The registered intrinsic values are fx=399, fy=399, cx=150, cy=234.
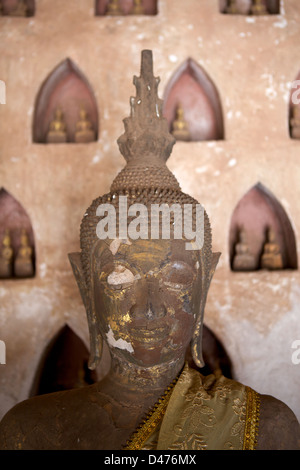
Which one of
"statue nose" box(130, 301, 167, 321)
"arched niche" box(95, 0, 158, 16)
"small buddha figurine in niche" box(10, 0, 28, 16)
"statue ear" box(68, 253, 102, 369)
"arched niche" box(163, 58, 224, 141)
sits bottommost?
"statue ear" box(68, 253, 102, 369)

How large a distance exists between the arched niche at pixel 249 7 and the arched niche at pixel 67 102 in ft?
3.99

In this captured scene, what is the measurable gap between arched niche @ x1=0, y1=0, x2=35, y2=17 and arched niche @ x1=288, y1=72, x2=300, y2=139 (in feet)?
6.60

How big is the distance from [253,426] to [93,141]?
2095 millimetres

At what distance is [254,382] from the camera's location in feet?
8.83

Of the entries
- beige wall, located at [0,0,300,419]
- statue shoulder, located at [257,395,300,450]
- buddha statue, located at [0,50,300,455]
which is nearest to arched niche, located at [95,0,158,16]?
beige wall, located at [0,0,300,419]

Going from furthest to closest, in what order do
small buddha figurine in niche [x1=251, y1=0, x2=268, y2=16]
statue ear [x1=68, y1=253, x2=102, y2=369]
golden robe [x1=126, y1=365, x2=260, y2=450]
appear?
1. small buddha figurine in niche [x1=251, y1=0, x2=268, y2=16]
2. statue ear [x1=68, y1=253, x2=102, y2=369]
3. golden robe [x1=126, y1=365, x2=260, y2=450]

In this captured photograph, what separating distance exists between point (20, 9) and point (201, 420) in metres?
2.94

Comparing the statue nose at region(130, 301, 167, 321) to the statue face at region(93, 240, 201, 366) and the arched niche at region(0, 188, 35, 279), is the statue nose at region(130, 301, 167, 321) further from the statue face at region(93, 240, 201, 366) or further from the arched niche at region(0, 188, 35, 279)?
the arched niche at region(0, 188, 35, 279)

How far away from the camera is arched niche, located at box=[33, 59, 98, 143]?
9.62 ft

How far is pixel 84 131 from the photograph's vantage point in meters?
2.86

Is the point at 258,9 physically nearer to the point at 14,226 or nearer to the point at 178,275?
the point at 178,275

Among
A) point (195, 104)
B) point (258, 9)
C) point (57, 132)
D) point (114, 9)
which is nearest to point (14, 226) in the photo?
point (57, 132)

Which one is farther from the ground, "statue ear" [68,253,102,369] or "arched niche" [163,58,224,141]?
"arched niche" [163,58,224,141]

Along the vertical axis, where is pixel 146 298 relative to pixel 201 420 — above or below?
above
